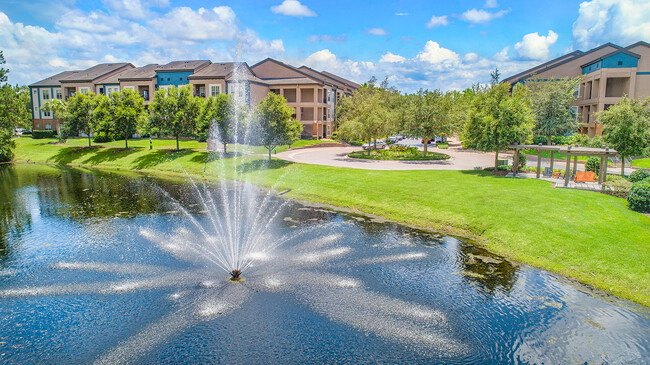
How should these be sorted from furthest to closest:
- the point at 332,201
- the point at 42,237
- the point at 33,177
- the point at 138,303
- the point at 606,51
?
1. the point at 606,51
2. the point at 33,177
3. the point at 332,201
4. the point at 42,237
5. the point at 138,303

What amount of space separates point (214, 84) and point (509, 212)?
57927 millimetres

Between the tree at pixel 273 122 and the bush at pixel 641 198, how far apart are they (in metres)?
29.7

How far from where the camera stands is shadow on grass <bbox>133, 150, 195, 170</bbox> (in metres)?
46.7

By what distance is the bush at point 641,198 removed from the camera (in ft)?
70.1

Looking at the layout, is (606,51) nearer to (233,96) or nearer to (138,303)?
(233,96)

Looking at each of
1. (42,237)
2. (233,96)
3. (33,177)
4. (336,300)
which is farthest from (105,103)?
(336,300)

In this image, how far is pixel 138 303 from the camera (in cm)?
1277

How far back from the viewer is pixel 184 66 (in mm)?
72625

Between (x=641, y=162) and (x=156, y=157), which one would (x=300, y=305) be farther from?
(x=641, y=162)

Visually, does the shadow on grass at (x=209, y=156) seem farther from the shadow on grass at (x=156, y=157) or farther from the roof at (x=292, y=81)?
the roof at (x=292, y=81)

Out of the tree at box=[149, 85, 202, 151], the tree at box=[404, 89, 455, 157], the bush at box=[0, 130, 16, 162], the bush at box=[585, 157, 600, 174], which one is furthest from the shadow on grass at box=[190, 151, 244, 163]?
the bush at box=[585, 157, 600, 174]

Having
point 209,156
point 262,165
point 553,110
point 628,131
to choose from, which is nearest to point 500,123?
point 628,131

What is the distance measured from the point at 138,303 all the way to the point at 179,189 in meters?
21.6

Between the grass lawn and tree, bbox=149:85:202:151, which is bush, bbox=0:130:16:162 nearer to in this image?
tree, bbox=149:85:202:151
